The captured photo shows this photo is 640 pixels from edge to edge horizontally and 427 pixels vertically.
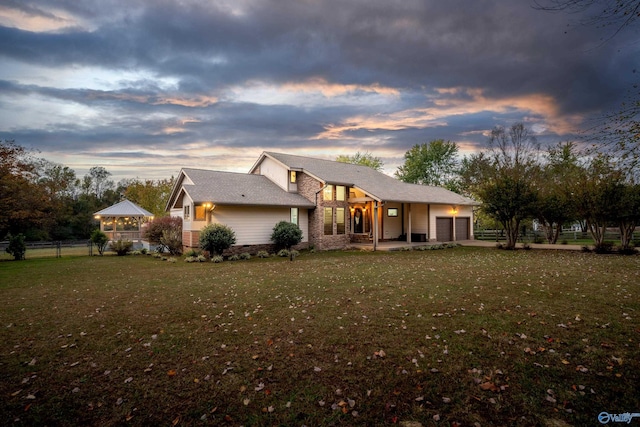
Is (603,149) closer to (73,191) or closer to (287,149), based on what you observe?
(287,149)

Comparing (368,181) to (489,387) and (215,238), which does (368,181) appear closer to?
(215,238)

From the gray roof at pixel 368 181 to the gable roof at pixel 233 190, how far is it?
2177 mm

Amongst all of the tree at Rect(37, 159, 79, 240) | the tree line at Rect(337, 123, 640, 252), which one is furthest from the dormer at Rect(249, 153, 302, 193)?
the tree at Rect(37, 159, 79, 240)

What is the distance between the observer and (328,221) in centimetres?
2123

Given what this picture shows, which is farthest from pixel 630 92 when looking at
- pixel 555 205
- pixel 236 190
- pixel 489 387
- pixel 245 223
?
pixel 555 205

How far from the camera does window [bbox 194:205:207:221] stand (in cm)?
1795

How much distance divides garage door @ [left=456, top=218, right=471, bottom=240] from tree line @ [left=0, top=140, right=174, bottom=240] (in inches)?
1350

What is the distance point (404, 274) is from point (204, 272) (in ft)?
27.0

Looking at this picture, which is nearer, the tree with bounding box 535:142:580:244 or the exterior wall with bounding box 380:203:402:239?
the tree with bounding box 535:142:580:244

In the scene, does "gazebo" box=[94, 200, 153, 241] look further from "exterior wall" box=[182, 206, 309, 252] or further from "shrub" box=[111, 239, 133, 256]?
"exterior wall" box=[182, 206, 309, 252]

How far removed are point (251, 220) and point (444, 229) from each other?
686 inches

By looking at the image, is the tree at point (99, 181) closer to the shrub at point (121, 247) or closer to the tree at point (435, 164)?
the shrub at point (121, 247)

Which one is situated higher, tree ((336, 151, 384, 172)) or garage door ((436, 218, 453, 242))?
tree ((336, 151, 384, 172))

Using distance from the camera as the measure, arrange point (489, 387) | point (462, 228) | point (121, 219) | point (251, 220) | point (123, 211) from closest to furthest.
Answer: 1. point (489, 387)
2. point (251, 220)
3. point (462, 228)
4. point (123, 211)
5. point (121, 219)
